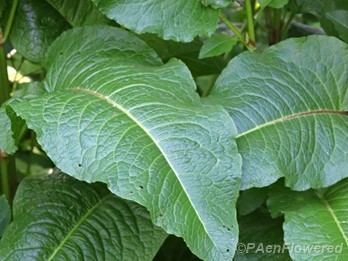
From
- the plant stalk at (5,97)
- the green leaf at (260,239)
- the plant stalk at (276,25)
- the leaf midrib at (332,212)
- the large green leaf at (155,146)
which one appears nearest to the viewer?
the large green leaf at (155,146)

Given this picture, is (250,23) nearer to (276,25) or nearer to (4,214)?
(276,25)

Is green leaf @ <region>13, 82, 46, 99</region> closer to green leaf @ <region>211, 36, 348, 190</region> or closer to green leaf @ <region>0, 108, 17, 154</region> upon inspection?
green leaf @ <region>0, 108, 17, 154</region>

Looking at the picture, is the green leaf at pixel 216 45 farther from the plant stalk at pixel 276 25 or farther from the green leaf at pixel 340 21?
the plant stalk at pixel 276 25

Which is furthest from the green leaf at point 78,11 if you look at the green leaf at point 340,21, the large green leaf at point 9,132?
the green leaf at point 340,21

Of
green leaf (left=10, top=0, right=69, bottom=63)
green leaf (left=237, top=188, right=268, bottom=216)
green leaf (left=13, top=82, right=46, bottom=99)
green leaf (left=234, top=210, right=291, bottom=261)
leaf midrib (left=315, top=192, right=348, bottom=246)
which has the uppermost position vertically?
green leaf (left=10, top=0, right=69, bottom=63)

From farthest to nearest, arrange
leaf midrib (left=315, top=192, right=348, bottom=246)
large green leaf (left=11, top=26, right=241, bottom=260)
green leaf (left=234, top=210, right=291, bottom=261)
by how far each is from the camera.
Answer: green leaf (left=234, top=210, right=291, bottom=261) < leaf midrib (left=315, top=192, right=348, bottom=246) < large green leaf (left=11, top=26, right=241, bottom=260)

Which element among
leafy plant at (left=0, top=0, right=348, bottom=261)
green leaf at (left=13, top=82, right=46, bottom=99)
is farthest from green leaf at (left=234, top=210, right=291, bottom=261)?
green leaf at (left=13, top=82, right=46, bottom=99)

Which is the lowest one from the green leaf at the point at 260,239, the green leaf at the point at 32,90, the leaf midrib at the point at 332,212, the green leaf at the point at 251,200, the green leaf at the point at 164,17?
the green leaf at the point at 260,239

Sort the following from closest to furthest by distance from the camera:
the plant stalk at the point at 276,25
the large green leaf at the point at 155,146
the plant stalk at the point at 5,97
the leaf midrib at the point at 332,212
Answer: the large green leaf at the point at 155,146 < the leaf midrib at the point at 332,212 < the plant stalk at the point at 5,97 < the plant stalk at the point at 276,25

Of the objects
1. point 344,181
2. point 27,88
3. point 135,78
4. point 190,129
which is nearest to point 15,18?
point 27,88
